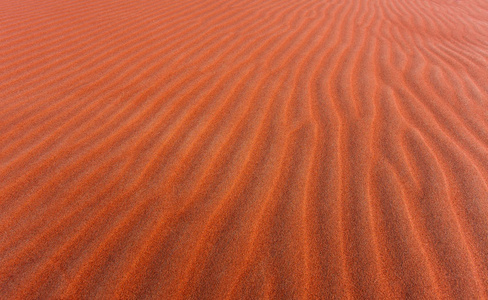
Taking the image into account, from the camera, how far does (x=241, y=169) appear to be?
5.89 feet

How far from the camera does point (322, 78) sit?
2.73m

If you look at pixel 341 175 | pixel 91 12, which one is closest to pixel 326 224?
pixel 341 175

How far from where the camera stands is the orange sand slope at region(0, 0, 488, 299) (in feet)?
4.28

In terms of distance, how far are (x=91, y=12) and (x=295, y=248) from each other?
435cm

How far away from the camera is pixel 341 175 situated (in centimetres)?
175

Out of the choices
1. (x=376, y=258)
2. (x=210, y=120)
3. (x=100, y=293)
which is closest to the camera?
(x=100, y=293)

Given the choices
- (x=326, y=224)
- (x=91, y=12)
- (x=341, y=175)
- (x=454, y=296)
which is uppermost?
(x=91, y=12)

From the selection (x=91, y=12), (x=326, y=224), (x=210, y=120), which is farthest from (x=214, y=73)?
(x=91, y=12)

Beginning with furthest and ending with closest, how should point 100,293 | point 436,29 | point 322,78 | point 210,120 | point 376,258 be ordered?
1. point 436,29
2. point 322,78
3. point 210,120
4. point 376,258
5. point 100,293

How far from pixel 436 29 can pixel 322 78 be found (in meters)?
2.51

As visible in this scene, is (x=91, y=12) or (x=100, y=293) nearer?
(x=100, y=293)

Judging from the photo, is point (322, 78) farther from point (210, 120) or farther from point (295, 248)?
point (295, 248)

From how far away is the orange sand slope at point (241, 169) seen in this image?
1.30 meters

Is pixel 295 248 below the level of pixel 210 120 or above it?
below
